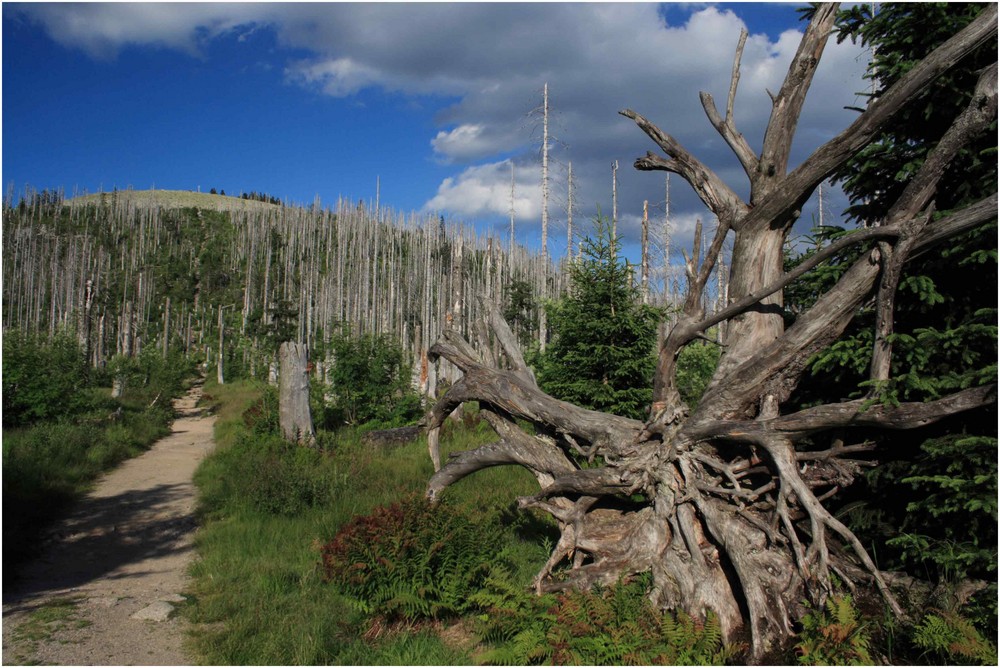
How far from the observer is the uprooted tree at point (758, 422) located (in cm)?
499

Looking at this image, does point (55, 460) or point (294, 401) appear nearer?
point (55, 460)

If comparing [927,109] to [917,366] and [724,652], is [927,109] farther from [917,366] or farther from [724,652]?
[724,652]

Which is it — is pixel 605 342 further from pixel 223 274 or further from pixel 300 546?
pixel 223 274

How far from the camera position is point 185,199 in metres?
117

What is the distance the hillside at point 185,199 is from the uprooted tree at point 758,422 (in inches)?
4201

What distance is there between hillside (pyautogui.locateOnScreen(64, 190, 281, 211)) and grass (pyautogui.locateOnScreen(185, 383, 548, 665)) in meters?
99.9

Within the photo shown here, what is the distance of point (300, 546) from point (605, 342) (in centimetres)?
591

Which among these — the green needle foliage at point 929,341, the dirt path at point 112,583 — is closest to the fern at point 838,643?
the green needle foliage at point 929,341

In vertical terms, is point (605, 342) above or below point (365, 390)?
above

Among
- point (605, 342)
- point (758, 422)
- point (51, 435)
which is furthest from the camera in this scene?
point (51, 435)

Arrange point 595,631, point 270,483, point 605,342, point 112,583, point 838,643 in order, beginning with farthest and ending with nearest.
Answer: point 605,342, point 270,483, point 112,583, point 595,631, point 838,643

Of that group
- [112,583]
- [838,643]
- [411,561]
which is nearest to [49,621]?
[112,583]

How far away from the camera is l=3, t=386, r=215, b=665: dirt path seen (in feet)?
17.9

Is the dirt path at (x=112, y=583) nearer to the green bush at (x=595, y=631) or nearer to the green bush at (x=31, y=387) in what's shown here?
the green bush at (x=595, y=631)
